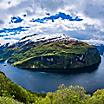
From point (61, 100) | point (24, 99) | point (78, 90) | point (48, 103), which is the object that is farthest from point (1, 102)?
point (48, 103)

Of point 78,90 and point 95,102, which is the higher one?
point 78,90

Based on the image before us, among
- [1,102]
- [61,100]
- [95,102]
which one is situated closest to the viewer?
[1,102]

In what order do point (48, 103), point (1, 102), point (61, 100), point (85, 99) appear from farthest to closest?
point (48, 103) < point (85, 99) < point (61, 100) < point (1, 102)

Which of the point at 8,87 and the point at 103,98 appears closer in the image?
the point at 8,87

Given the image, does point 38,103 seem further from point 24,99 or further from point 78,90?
point 78,90

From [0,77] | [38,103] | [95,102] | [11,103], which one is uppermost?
[11,103]

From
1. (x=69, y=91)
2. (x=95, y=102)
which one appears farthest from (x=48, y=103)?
(x=69, y=91)

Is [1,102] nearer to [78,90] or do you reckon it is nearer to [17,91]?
[78,90]

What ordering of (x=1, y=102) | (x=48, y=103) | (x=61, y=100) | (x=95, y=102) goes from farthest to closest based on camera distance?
(x=48, y=103) → (x=95, y=102) → (x=61, y=100) → (x=1, y=102)

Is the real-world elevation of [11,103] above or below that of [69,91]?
above
